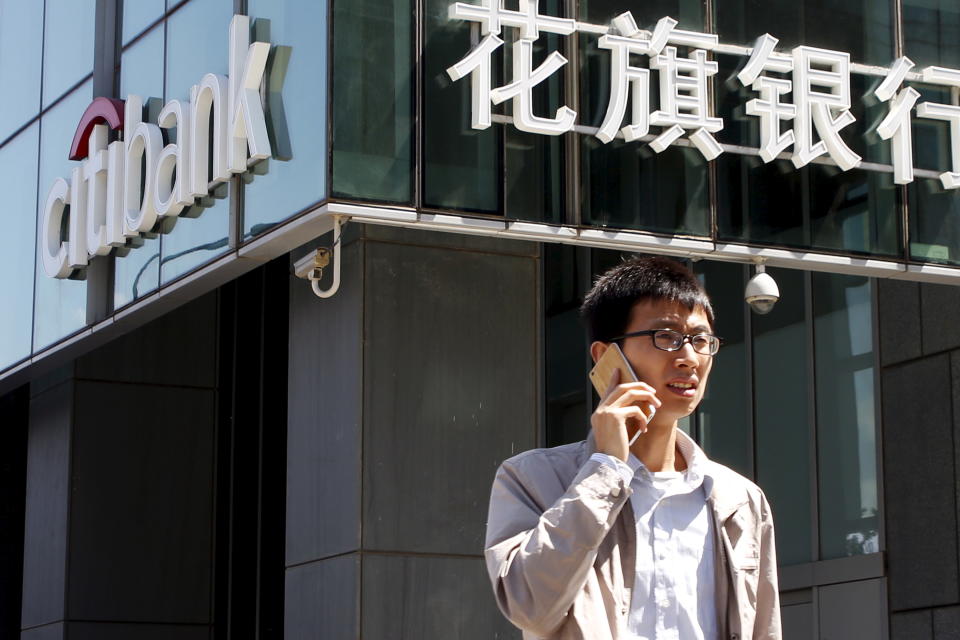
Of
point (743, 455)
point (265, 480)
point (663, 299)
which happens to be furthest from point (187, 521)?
point (663, 299)

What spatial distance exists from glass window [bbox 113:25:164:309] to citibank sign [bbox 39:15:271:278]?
0.43ft

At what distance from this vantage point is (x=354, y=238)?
34.6 feet

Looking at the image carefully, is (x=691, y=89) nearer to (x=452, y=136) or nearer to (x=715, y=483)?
(x=452, y=136)

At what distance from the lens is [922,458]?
1407 cm

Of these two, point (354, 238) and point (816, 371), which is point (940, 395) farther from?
point (354, 238)

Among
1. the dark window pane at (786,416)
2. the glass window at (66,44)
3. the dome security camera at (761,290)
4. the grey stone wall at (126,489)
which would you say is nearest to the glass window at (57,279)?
the glass window at (66,44)

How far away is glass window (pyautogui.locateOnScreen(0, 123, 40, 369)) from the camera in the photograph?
15.7 m

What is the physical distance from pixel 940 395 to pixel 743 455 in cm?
297

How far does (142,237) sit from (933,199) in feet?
19.7

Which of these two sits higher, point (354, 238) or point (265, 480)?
point (354, 238)

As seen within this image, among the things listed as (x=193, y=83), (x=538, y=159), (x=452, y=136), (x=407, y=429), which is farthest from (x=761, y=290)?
(x=193, y=83)

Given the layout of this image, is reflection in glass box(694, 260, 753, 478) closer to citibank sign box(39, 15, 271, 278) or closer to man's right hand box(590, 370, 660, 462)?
citibank sign box(39, 15, 271, 278)

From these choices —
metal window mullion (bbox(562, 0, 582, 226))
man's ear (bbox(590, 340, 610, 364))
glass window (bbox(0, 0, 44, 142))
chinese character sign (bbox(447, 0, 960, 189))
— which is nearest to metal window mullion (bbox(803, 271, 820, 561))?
chinese character sign (bbox(447, 0, 960, 189))

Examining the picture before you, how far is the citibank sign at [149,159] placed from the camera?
10984 millimetres
